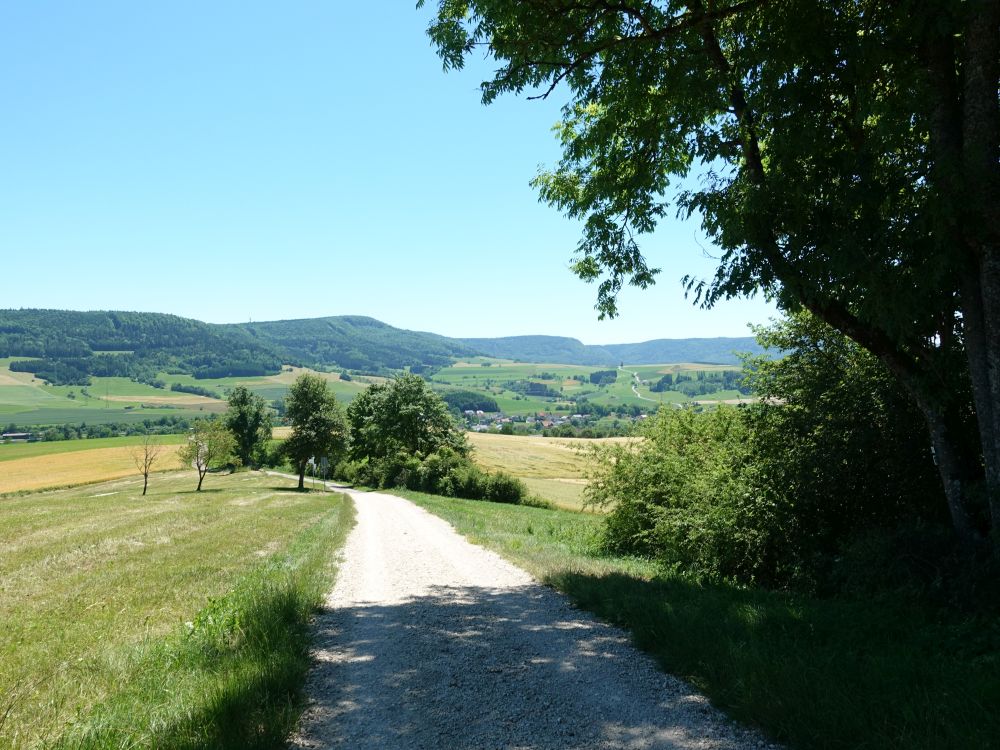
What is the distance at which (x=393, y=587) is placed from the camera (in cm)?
1155

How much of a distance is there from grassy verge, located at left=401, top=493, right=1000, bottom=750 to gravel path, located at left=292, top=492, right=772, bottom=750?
0.33 metres

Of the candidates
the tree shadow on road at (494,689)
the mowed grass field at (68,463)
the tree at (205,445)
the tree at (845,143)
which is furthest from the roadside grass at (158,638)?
the mowed grass field at (68,463)

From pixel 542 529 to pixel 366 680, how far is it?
1769 centimetres

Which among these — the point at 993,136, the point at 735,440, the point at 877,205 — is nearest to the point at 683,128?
the point at 877,205

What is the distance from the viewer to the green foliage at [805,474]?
34.3 feet

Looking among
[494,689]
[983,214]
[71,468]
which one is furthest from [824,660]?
[71,468]

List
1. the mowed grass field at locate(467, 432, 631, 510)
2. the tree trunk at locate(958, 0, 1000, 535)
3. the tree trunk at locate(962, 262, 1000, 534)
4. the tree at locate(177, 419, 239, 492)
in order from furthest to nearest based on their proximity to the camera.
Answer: the tree at locate(177, 419, 239, 492) → the mowed grass field at locate(467, 432, 631, 510) → the tree trunk at locate(962, 262, 1000, 534) → the tree trunk at locate(958, 0, 1000, 535)

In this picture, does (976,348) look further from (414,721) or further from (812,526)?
(414,721)

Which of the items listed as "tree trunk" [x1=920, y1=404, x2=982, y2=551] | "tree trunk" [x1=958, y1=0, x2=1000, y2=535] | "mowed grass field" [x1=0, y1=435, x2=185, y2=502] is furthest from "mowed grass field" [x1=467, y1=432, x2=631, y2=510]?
"tree trunk" [x1=958, y1=0, x2=1000, y2=535]

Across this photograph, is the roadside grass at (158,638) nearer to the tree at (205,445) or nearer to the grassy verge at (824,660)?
the grassy verge at (824,660)

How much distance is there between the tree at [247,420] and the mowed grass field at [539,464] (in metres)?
29.1

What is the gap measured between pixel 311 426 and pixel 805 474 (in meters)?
51.5

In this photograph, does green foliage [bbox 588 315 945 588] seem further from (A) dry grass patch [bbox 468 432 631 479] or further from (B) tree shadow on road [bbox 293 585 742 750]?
(A) dry grass patch [bbox 468 432 631 479]

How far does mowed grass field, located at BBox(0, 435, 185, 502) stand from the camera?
69.4 meters
